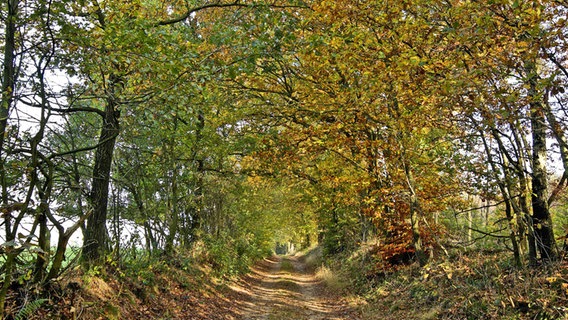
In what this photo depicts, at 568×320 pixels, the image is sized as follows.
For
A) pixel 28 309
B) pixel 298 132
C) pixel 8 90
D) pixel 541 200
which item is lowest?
pixel 28 309

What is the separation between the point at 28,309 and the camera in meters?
5.24

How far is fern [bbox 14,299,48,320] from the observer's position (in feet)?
17.0

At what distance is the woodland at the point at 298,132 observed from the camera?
5.34 metres

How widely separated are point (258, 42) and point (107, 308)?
542 cm

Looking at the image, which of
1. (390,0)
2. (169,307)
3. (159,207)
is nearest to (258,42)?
(390,0)

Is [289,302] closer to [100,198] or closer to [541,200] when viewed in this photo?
[100,198]

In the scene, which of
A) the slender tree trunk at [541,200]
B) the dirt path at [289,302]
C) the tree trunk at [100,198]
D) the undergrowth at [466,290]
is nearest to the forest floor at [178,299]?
the dirt path at [289,302]

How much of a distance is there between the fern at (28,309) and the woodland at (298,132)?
4 cm

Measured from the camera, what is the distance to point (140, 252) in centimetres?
1052

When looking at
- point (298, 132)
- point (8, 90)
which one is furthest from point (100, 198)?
point (298, 132)

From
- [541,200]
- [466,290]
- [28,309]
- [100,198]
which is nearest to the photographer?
[28,309]

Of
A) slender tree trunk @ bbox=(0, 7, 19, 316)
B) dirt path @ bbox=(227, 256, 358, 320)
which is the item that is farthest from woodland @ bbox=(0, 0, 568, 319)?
dirt path @ bbox=(227, 256, 358, 320)

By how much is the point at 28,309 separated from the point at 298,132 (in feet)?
30.6

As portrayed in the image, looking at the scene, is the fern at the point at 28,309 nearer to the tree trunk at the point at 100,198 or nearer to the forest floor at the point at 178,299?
the forest floor at the point at 178,299
